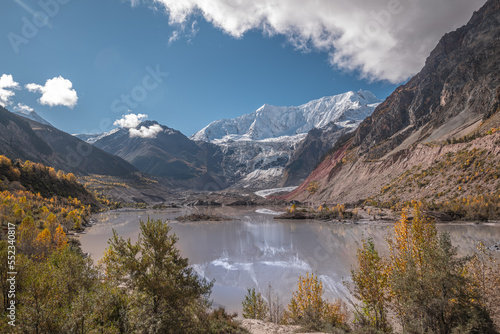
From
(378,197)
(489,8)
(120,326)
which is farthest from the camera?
(489,8)

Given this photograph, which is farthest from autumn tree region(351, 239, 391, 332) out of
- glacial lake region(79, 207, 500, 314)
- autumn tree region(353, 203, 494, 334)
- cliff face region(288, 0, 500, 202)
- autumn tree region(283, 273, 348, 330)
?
cliff face region(288, 0, 500, 202)

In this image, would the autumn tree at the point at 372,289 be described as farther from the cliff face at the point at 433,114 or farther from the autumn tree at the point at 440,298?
the cliff face at the point at 433,114

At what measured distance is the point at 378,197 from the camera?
2410 inches

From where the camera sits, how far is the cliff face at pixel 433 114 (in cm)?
6041

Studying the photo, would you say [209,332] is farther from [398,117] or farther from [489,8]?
[489,8]

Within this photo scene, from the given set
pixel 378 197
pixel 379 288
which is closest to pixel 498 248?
pixel 379 288

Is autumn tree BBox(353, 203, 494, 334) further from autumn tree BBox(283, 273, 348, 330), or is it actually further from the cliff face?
the cliff face

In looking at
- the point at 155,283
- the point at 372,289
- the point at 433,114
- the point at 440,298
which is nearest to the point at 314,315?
the point at 372,289

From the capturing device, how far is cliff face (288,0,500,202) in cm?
6041

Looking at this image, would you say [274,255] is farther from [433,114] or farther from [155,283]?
[433,114]

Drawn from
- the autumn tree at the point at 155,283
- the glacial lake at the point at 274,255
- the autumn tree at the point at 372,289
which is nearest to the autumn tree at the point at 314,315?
the autumn tree at the point at 372,289

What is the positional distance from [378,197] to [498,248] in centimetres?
3863

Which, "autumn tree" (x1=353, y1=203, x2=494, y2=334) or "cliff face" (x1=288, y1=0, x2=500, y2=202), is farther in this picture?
"cliff face" (x1=288, y1=0, x2=500, y2=202)

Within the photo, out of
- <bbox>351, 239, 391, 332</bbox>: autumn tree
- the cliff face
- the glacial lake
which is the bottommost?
the glacial lake
